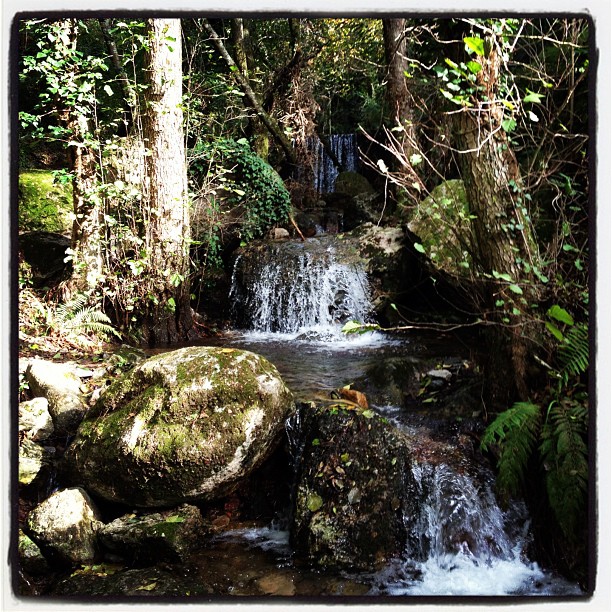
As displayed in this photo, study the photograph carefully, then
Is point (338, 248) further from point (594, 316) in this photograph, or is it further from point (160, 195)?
point (594, 316)

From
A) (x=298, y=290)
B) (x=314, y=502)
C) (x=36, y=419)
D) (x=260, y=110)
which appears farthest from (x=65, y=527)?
(x=260, y=110)

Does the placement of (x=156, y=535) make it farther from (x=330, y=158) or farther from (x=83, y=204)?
(x=330, y=158)

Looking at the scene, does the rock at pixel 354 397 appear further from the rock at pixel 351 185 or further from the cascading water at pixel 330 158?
the cascading water at pixel 330 158

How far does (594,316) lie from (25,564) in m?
3.51

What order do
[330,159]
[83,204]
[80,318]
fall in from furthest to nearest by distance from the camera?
[330,159]
[83,204]
[80,318]

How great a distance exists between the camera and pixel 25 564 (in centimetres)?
303

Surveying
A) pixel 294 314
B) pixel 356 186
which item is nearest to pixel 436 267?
pixel 294 314

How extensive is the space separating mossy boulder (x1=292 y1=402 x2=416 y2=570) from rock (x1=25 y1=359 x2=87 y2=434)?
2.17 meters

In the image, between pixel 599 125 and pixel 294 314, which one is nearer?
pixel 599 125

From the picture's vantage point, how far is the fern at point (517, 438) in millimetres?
2943

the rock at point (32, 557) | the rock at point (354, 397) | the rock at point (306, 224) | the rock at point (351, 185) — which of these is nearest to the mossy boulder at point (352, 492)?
the rock at point (354, 397)

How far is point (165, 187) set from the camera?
20.6ft

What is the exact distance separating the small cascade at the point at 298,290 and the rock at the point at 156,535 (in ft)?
13.9

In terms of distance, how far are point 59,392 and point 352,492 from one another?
2.87 metres
